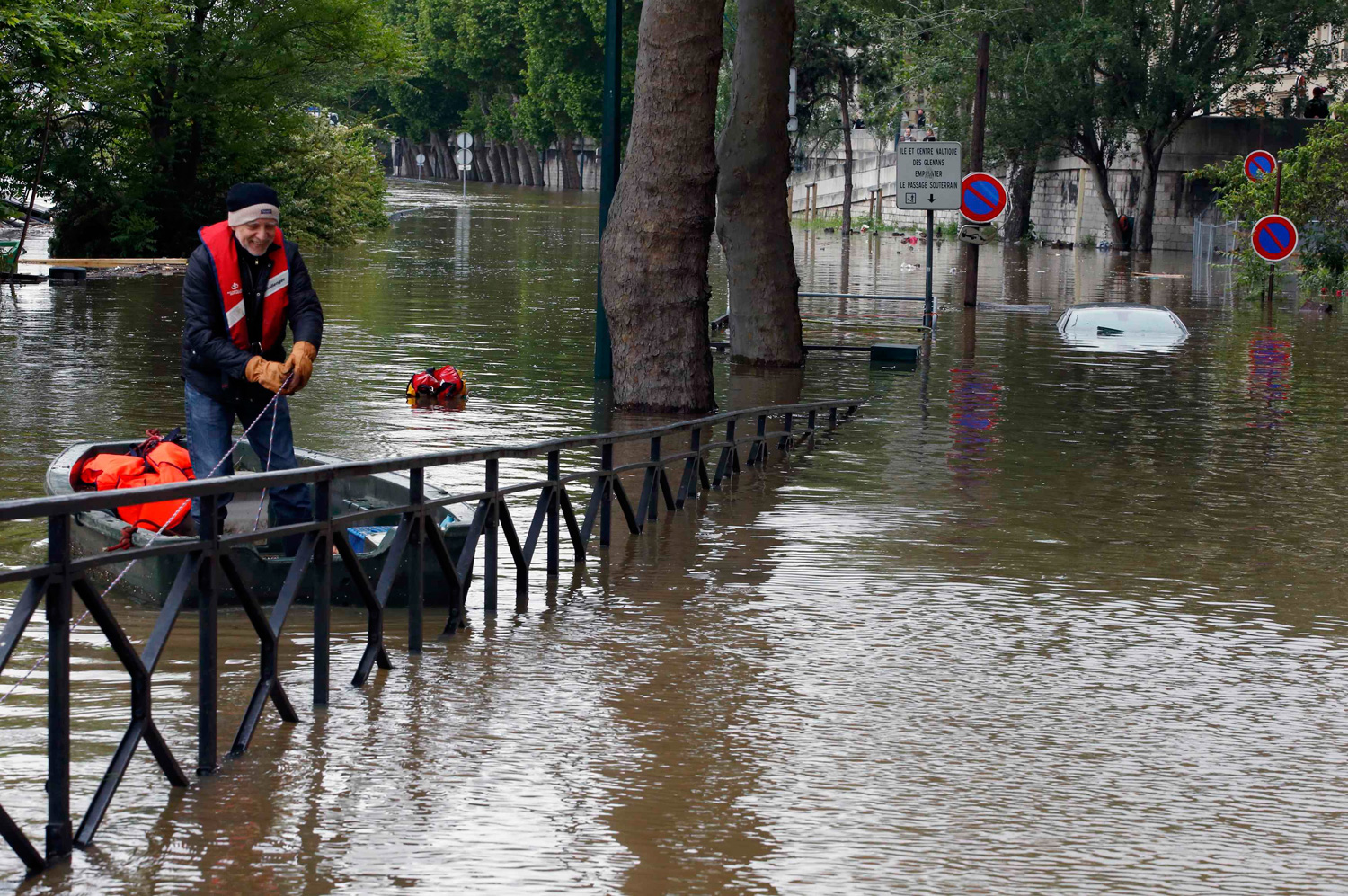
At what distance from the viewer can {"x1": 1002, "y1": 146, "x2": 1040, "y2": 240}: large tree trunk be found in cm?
6291

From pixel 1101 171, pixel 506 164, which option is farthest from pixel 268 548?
pixel 506 164

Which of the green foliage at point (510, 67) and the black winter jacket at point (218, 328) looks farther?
the green foliage at point (510, 67)

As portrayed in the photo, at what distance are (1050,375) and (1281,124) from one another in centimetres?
3939

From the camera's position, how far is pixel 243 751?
589cm

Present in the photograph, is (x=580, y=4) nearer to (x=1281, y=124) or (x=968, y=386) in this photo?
(x=1281, y=124)

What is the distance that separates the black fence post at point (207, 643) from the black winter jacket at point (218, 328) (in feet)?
8.41

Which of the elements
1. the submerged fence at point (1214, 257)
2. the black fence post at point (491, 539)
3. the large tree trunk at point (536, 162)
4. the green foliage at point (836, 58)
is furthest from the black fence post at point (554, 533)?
the large tree trunk at point (536, 162)

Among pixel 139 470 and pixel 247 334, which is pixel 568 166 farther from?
pixel 247 334

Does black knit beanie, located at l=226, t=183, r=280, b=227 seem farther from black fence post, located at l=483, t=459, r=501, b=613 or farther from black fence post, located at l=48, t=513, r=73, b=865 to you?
black fence post, located at l=48, t=513, r=73, b=865

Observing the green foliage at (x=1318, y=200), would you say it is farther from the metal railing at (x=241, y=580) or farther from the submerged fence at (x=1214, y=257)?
the metal railing at (x=241, y=580)

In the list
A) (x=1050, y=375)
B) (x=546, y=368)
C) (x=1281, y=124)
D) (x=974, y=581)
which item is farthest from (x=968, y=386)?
(x=1281, y=124)

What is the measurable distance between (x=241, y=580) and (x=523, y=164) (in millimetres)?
118614

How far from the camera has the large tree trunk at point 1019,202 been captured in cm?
6291

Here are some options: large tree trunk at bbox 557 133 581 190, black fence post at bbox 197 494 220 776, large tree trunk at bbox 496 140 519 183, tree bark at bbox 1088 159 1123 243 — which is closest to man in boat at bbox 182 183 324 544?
black fence post at bbox 197 494 220 776
